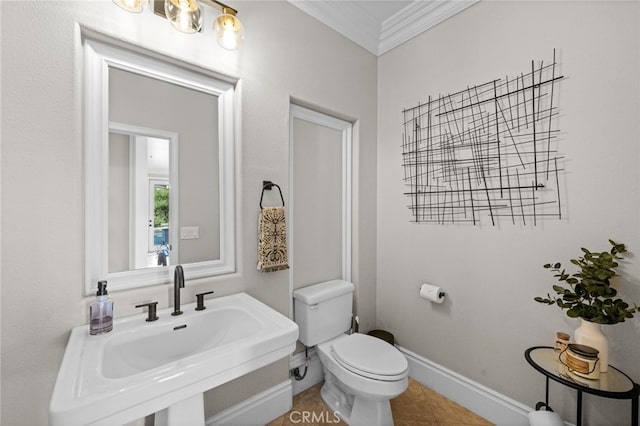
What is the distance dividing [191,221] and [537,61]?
2.03 m

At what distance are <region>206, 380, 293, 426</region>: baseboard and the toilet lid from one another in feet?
1.34

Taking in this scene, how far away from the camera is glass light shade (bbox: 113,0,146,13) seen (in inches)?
41.8

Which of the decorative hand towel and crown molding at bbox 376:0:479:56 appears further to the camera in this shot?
crown molding at bbox 376:0:479:56

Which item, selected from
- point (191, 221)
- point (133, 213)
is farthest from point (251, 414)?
point (133, 213)

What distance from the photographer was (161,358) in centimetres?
112

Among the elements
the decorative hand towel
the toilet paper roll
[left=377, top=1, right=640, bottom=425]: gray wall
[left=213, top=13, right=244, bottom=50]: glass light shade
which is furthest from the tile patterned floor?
[left=213, top=13, right=244, bottom=50]: glass light shade

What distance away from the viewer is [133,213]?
1.25 m

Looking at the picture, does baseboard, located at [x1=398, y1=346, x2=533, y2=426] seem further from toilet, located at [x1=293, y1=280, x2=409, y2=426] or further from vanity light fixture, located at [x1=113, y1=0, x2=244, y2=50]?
vanity light fixture, located at [x1=113, y1=0, x2=244, y2=50]

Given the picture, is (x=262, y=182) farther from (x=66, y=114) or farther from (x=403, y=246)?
(x=403, y=246)

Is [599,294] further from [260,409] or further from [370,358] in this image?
[260,409]

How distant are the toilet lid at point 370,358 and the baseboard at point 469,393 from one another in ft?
1.79

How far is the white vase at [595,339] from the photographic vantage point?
1.12m

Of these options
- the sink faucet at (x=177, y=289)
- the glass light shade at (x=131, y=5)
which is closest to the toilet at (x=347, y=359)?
the sink faucet at (x=177, y=289)

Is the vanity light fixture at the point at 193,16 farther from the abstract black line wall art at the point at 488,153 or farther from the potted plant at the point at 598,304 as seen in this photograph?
the potted plant at the point at 598,304
